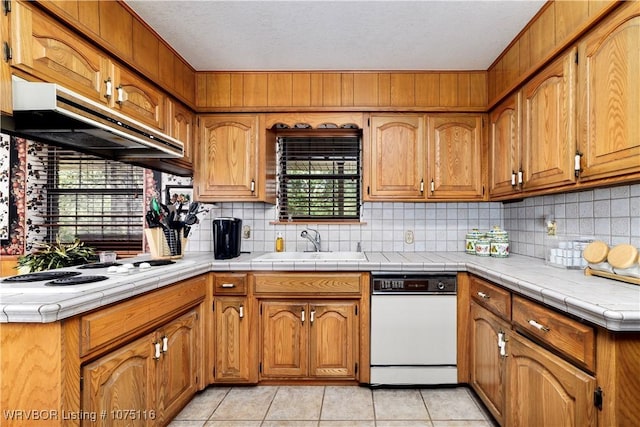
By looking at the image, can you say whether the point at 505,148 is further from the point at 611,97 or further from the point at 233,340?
the point at 233,340

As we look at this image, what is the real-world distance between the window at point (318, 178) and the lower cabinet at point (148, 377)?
127 centimetres

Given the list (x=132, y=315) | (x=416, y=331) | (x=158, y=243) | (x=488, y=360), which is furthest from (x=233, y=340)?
(x=488, y=360)

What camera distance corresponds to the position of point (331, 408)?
2088 mm

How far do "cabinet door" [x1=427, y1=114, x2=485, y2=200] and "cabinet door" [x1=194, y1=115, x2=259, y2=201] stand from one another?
141 centimetres

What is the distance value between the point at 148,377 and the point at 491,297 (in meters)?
1.83

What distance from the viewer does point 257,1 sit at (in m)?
1.84

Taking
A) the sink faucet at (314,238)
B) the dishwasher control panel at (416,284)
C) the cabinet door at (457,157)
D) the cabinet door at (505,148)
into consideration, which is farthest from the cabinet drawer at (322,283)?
the cabinet door at (505,148)

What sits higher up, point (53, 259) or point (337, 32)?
point (337, 32)

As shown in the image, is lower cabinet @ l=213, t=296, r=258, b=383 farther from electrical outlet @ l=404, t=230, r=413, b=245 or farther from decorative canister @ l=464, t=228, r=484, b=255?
decorative canister @ l=464, t=228, r=484, b=255

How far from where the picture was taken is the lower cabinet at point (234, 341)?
2.32 m

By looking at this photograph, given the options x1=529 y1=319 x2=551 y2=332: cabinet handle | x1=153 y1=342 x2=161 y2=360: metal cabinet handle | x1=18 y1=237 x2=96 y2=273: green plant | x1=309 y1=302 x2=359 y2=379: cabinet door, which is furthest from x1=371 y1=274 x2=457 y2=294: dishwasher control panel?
A: x1=18 y1=237 x2=96 y2=273: green plant

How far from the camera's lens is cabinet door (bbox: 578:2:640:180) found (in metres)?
1.28

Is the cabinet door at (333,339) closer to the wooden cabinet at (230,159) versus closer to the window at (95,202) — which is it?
the wooden cabinet at (230,159)

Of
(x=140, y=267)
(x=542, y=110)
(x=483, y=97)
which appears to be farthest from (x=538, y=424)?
(x=483, y=97)
